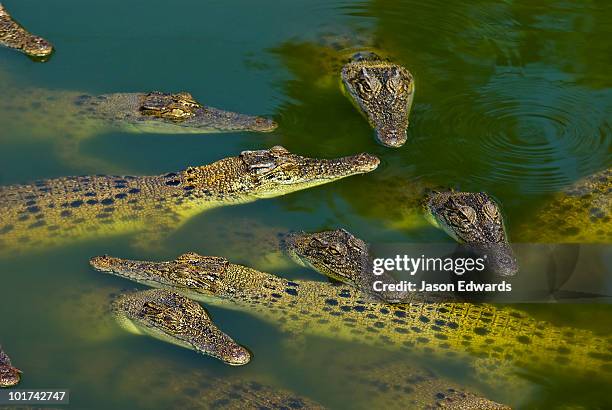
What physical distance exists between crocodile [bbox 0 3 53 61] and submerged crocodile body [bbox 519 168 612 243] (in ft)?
19.1

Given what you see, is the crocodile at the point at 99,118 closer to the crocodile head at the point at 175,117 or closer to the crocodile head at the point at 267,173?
the crocodile head at the point at 175,117

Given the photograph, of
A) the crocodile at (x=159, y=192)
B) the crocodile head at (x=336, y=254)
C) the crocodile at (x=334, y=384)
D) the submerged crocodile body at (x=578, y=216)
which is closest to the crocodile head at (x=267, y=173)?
the crocodile at (x=159, y=192)

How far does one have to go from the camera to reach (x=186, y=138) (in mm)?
8914

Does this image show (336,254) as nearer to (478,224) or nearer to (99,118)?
(478,224)

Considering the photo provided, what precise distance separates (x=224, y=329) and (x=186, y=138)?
2.72 m

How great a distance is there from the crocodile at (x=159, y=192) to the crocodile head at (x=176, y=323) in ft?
3.59

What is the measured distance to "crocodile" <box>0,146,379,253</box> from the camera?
8.05m

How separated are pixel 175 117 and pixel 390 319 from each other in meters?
3.33

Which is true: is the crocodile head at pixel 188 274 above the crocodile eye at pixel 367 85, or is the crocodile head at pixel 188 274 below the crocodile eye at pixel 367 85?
below

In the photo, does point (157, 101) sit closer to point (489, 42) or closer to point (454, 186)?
point (454, 186)

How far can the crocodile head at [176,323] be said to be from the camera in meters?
6.61

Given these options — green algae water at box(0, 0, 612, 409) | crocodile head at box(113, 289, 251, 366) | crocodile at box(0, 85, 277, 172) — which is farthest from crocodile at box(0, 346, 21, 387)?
crocodile at box(0, 85, 277, 172)

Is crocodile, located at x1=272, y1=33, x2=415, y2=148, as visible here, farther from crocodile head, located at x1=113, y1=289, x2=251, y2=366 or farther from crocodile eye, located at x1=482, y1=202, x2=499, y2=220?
crocodile head, located at x1=113, y1=289, x2=251, y2=366

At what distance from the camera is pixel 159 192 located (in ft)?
27.1
